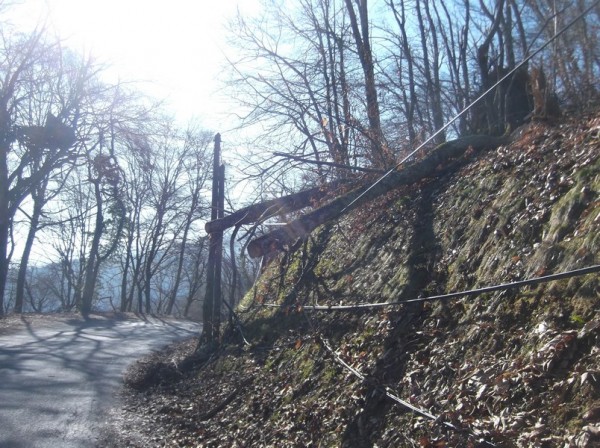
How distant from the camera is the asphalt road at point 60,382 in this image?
335 inches

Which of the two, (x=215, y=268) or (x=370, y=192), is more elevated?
(x=370, y=192)

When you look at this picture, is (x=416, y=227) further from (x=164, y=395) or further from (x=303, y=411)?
(x=164, y=395)

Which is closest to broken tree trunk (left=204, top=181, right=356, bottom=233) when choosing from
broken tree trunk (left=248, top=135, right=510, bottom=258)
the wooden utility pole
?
broken tree trunk (left=248, top=135, right=510, bottom=258)

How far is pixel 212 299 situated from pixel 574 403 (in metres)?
13.0

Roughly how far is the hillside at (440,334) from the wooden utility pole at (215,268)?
3.36m

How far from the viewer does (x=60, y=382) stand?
12258 millimetres

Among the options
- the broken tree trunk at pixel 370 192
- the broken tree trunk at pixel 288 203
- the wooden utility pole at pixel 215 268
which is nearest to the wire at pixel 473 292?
the broken tree trunk at pixel 370 192

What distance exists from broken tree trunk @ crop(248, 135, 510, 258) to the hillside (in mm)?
326

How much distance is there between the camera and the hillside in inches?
175

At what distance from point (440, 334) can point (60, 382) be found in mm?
8574

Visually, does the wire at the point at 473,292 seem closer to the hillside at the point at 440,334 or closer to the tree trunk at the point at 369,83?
the hillside at the point at 440,334

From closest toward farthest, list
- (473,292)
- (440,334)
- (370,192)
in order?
(473,292), (440,334), (370,192)

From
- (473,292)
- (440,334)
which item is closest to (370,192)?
(440,334)

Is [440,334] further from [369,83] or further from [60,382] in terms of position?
[369,83]
